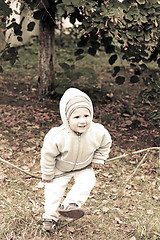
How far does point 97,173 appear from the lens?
407 cm

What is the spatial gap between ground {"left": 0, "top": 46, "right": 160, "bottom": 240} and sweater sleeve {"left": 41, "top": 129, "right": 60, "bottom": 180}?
501 millimetres

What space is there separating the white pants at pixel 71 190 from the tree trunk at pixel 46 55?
301cm

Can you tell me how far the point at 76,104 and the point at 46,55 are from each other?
10.6 feet

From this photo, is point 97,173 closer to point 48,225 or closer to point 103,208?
point 103,208

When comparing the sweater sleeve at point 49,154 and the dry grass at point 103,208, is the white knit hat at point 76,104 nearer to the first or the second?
the sweater sleeve at point 49,154

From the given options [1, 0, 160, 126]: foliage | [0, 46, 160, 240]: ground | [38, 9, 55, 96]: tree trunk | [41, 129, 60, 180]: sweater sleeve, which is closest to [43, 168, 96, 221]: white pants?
[41, 129, 60, 180]: sweater sleeve

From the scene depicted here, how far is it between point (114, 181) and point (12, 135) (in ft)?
4.85

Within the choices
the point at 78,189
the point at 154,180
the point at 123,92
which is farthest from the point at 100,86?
the point at 78,189

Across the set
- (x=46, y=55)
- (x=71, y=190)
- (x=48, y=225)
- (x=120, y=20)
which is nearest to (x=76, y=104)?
(x=71, y=190)

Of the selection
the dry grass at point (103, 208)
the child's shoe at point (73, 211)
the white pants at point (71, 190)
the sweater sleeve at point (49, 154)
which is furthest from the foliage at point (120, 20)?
the child's shoe at point (73, 211)

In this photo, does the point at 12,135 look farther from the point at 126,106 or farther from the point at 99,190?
the point at 126,106

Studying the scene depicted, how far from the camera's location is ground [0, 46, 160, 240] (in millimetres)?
2873

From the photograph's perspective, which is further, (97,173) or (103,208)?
(97,173)

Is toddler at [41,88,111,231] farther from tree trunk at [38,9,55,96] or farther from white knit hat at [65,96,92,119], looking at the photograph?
tree trunk at [38,9,55,96]
